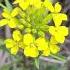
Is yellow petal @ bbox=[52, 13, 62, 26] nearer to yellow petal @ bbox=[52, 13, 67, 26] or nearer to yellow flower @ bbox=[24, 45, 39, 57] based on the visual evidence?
yellow petal @ bbox=[52, 13, 67, 26]

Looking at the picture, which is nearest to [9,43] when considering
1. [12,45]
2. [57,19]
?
[12,45]

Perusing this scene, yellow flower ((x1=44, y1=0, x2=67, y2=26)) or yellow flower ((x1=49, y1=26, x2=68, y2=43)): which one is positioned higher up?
yellow flower ((x1=44, y1=0, x2=67, y2=26))

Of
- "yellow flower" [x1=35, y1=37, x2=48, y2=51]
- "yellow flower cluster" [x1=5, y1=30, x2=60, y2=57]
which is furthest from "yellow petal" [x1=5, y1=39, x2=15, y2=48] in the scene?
"yellow flower" [x1=35, y1=37, x2=48, y2=51]

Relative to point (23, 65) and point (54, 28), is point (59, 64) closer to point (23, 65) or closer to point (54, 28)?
point (23, 65)

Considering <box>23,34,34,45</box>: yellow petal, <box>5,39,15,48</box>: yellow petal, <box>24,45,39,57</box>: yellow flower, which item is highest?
<box>23,34,34,45</box>: yellow petal

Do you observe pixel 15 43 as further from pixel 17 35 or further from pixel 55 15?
pixel 55 15

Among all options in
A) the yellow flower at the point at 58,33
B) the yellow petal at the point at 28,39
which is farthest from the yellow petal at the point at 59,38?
the yellow petal at the point at 28,39
